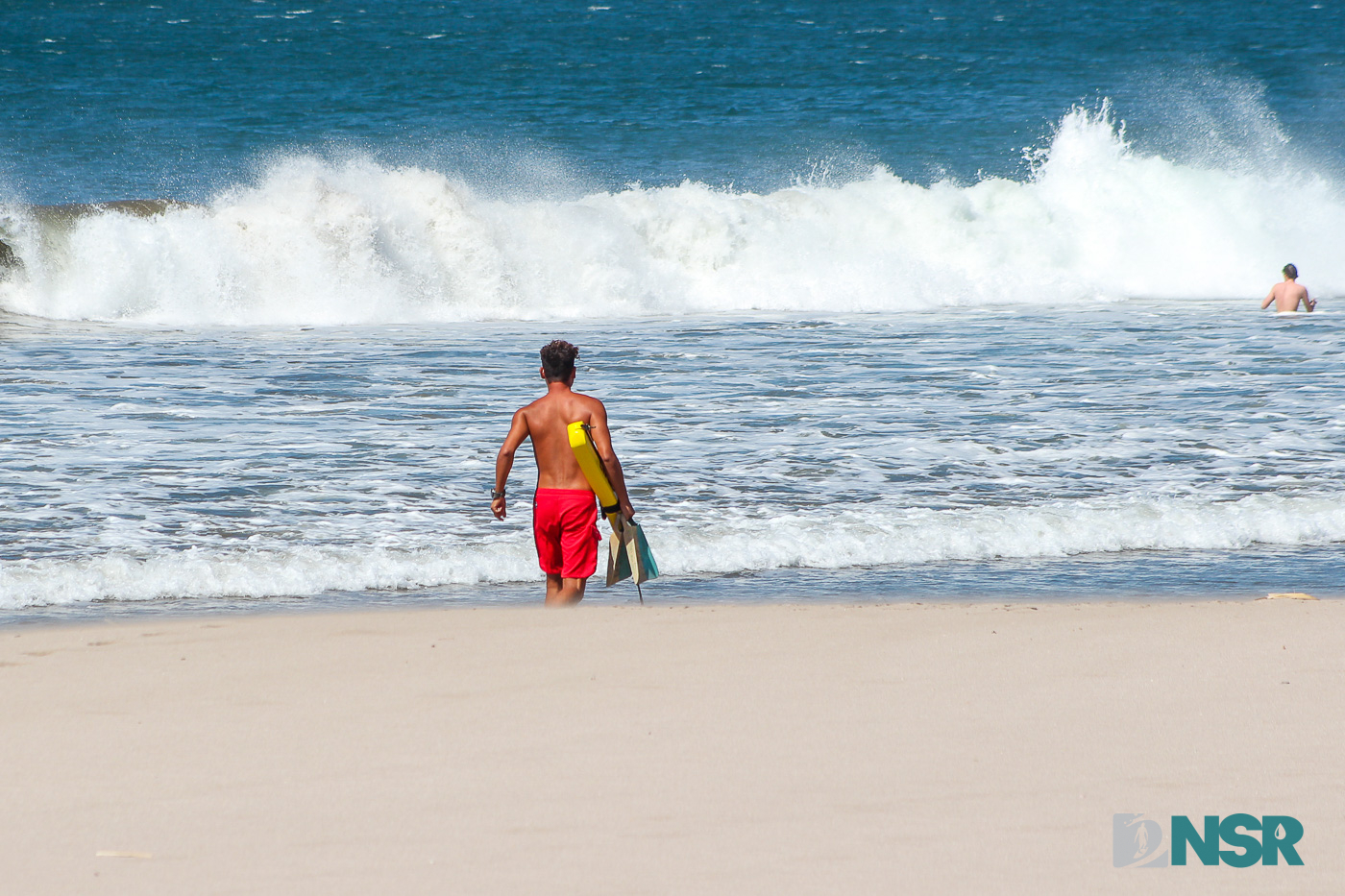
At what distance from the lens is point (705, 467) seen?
8461mm

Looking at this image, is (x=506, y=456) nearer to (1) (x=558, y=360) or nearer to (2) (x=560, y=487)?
(2) (x=560, y=487)

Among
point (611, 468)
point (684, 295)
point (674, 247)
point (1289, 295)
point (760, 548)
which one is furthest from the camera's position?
point (674, 247)

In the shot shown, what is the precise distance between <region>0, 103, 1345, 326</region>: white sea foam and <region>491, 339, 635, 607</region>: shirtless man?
40.8 ft

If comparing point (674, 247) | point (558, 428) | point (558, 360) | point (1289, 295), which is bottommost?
point (558, 428)

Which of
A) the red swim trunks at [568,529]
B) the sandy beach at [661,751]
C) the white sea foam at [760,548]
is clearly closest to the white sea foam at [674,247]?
the white sea foam at [760,548]

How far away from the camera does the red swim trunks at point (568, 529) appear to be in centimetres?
569

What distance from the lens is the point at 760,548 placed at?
6.82 metres

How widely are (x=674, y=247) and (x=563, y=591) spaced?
15909 mm

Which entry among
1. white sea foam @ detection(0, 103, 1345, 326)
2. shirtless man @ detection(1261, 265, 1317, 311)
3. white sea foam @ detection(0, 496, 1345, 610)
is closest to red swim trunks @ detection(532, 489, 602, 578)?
white sea foam @ detection(0, 496, 1345, 610)

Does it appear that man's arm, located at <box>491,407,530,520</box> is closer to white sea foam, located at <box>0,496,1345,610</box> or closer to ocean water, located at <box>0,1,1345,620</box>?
ocean water, located at <box>0,1,1345,620</box>

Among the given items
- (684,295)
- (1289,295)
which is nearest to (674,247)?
(684,295)

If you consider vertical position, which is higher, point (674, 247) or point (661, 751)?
point (674, 247)

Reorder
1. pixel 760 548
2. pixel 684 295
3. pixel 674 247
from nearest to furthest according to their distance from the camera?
pixel 760 548
pixel 684 295
pixel 674 247

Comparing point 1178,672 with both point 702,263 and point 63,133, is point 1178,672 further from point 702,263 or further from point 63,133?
point 63,133
